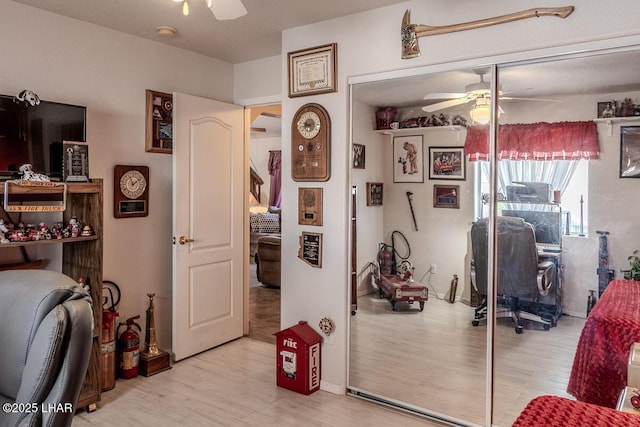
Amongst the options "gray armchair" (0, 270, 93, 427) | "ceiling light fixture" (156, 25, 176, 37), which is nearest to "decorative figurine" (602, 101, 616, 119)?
"gray armchair" (0, 270, 93, 427)

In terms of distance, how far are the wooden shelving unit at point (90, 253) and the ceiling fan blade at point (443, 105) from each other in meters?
2.09

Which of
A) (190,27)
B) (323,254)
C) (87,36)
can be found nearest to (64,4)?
(87,36)

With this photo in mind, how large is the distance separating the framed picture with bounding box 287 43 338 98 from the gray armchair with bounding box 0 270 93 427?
92.4 inches

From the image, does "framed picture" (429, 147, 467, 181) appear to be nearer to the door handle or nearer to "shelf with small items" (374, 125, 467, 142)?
"shelf with small items" (374, 125, 467, 142)

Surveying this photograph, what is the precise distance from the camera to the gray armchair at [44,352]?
47.3 inches

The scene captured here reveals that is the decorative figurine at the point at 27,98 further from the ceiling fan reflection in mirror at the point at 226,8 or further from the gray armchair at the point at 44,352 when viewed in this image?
the gray armchair at the point at 44,352

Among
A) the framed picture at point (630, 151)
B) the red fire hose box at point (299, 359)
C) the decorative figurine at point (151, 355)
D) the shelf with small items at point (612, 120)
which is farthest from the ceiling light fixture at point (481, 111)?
the decorative figurine at point (151, 355)

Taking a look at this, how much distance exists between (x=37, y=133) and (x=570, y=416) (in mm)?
3110

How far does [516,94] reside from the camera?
101 inches

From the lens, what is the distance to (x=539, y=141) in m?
2.53

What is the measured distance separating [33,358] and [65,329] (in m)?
0.11

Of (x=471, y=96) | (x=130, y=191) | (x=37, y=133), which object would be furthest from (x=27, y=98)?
(x=471, y=96)

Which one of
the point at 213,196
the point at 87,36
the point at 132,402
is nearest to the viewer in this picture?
the point at 132,402

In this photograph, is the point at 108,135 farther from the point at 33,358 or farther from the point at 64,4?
the point at 33,358
